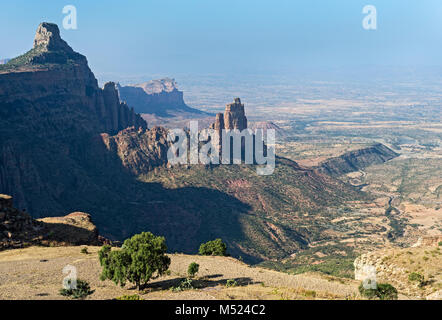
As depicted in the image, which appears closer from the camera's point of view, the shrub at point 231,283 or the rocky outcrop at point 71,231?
the shrub at point 231,283

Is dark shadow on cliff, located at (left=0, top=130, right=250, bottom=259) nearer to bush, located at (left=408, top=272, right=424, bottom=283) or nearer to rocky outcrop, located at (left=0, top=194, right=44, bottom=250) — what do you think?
rocky outcrop, located at (left=0, top=194, right=44, bottom=250)

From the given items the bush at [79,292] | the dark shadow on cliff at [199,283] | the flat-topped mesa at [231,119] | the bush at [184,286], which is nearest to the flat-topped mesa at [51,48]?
the flat-topped mesa at [231,119]

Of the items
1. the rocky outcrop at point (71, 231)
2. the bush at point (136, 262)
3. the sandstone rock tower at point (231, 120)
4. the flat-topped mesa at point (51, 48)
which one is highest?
the flat-topped mesa at point (51, 48)

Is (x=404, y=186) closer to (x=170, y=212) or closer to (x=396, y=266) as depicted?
(x=170, y=212)

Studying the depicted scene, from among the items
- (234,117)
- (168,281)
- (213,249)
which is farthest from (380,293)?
(234,117)

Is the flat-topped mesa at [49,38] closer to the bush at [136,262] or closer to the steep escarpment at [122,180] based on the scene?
the steep escarpment at [122,180]

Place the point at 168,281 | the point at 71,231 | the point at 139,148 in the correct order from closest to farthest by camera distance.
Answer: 1. the point at 168,281
2. the point at 71,231
3. the point at 139,148

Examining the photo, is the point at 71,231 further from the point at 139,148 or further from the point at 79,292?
the point at 139,148
